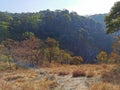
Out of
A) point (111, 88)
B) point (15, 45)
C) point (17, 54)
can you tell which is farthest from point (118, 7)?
point (15, 45)

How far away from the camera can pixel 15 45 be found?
193 ft

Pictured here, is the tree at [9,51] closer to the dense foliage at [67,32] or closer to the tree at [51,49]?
the tree at [51,49]

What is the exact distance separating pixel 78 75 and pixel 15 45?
143 feet

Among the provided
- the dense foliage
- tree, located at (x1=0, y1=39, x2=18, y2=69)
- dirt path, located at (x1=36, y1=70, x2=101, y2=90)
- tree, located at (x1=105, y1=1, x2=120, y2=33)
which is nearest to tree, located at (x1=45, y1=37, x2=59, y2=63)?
tree, located at (x1=0, y1=39, x2=18, y2=69)

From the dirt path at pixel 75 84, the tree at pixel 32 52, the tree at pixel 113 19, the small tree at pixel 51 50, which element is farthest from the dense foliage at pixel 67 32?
the dirt path at pixel 75 84

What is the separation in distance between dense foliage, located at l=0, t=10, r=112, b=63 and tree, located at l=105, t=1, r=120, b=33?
75.0 meters

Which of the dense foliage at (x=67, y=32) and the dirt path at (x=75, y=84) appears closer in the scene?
the dirt path at (x=75, y=84)

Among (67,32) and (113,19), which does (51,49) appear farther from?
(67,32)

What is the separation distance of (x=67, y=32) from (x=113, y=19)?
8642 cm

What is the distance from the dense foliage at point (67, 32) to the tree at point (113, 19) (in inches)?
2953

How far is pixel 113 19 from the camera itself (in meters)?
22.6

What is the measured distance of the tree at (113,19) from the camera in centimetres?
2170

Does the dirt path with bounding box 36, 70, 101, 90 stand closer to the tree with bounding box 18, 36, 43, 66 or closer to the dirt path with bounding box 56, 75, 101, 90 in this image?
the dirt path with bounding box 56, 75, 101, 90

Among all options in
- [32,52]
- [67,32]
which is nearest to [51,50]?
[32,52]
